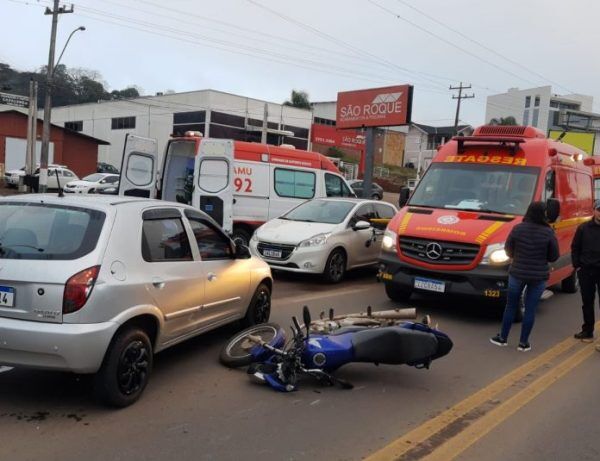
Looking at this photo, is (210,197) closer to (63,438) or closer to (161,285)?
(161,285)

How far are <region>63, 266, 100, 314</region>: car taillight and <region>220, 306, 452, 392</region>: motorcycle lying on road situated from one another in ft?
5.36

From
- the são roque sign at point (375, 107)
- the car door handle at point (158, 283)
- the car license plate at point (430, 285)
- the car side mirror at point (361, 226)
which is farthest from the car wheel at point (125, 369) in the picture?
the são roque sign at point (375, 107)

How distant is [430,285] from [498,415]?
3.23 m

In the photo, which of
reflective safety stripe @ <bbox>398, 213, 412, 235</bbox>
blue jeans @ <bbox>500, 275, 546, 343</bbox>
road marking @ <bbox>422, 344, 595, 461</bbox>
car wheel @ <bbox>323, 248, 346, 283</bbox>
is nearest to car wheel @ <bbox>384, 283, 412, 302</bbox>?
reflective safety stripe @ <bbox>398, 213, 412, 235</bbox>

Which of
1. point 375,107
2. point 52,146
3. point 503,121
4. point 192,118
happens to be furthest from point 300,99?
point 375,107

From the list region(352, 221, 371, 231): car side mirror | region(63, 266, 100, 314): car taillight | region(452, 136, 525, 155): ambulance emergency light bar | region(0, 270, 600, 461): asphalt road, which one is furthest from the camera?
region(352, 221, 371, 231): car side mirror

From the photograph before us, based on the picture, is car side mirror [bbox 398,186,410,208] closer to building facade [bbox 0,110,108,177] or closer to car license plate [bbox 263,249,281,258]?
car license plate [bbox 263,249,281,258]

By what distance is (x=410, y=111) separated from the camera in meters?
22.6

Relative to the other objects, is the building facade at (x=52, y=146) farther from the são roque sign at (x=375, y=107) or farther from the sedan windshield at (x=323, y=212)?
the sedan windshield at (x=323, y=212)

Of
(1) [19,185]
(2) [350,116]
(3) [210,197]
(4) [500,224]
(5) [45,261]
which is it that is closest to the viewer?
(5) [45,261]

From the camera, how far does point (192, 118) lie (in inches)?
1970

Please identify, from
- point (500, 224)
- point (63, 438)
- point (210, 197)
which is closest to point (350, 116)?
point (210, 197)

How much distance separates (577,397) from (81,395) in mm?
4089

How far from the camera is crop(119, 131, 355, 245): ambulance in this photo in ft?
37.7
